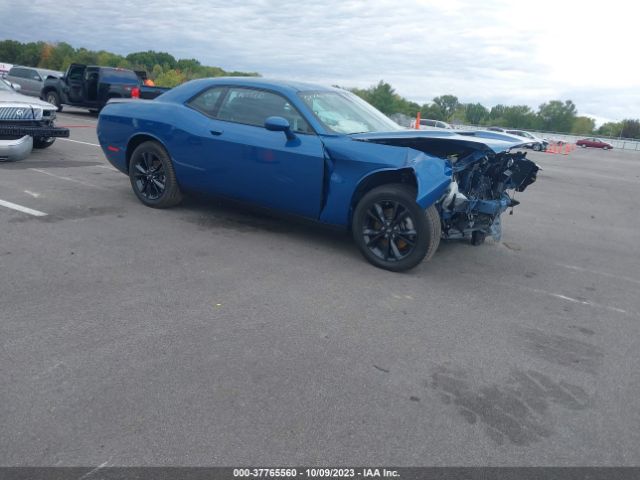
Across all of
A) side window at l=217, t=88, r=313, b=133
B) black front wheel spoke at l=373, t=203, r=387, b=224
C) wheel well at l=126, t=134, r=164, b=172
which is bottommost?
black front wheel spoke at l=373, t=203, r=387, b=224

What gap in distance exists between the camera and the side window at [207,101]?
5773 millimetres

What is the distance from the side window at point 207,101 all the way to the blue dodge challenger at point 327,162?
0.04ft

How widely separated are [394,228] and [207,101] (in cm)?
257

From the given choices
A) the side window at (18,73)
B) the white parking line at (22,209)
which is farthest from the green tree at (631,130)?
the white parking line at (22,209)

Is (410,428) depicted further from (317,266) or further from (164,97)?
(164,97)

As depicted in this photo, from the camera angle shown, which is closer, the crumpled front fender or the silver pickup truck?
the crumpled front fender

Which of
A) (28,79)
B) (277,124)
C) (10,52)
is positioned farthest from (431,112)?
(277,124)

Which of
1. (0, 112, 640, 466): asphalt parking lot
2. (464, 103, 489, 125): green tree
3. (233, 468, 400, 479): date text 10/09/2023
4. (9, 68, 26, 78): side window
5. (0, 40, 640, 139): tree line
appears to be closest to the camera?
(233, 468, 400, 479): date text 10/09/2023

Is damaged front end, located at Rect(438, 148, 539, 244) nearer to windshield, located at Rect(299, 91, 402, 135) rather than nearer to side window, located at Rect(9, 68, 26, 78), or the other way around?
windshield, located at Rect(299, 91, 402, 135)

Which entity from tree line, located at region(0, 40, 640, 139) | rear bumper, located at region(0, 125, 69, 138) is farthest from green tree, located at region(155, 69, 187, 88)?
rear bumper, located at region(0, 125, 69, 138)

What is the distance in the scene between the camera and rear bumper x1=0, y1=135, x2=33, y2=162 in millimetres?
8242

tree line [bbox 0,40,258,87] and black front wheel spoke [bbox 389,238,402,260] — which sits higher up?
tree line [bbox 0,40,258,87]

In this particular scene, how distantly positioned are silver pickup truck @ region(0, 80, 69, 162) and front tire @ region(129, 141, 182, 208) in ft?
10.5

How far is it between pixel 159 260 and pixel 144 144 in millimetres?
2096
